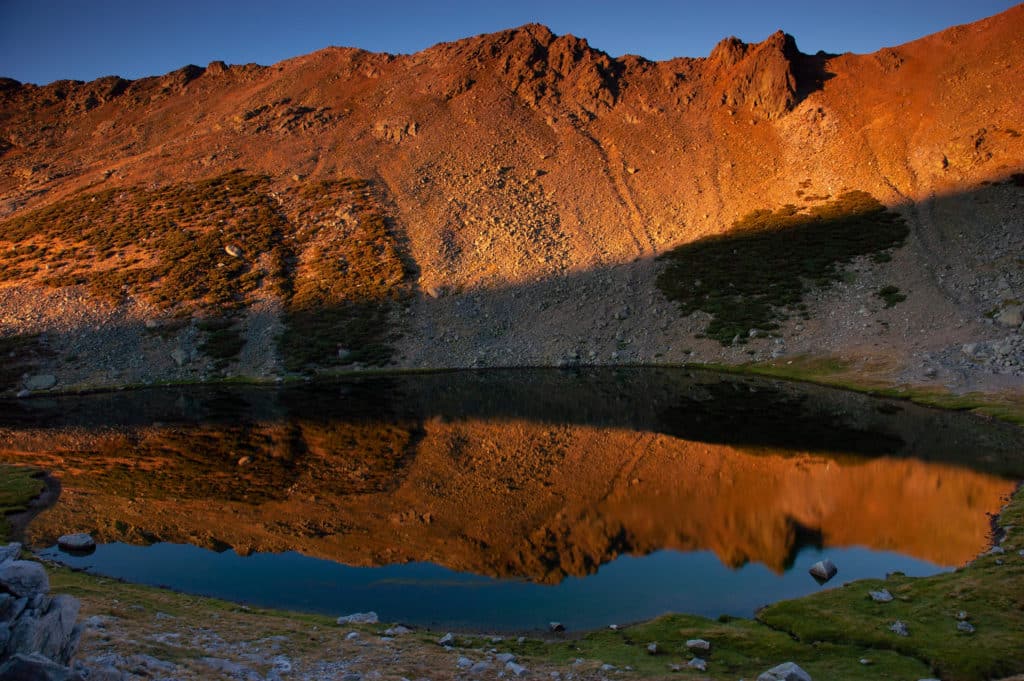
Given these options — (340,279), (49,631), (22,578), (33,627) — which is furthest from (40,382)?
(33,627)

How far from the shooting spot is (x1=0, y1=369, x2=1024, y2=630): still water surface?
21.6 meters

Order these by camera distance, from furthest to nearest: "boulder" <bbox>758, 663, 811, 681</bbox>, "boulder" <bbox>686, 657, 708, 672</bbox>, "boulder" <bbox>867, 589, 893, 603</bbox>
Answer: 1. "boulder" <bbox>867, 589, 893, 603</bbox>
2. "boulder" <bbox>686, 657, 708, 672</bbox>
3. "boulder" <bbox>758, 663, 811, 681</bbox>

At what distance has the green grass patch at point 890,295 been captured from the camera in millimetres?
66125

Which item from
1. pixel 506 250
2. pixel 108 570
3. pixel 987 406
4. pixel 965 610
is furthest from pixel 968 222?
pixel 108 570

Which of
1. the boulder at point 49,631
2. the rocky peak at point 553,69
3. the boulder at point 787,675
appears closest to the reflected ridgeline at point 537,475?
the boulder at point 787,675

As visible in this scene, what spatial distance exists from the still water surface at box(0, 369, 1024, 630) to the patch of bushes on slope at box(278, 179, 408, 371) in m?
21.4

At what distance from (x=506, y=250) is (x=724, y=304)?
29667 millimetres

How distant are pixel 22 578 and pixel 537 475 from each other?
2548 cm

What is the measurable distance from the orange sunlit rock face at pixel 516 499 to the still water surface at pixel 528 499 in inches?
5.2

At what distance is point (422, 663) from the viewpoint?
47.0 ft

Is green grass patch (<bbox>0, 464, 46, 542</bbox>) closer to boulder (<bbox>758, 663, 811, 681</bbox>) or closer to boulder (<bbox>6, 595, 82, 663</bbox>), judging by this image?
boulder (<bbox>6, 595, 82, 663</bbox>)

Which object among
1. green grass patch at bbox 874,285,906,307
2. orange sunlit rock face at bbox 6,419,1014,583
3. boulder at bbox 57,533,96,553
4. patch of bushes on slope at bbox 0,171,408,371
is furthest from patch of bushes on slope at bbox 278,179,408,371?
green grass patch at bbox 874,285,906,307

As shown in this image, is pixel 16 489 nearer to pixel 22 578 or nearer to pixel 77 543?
pixel 77 543

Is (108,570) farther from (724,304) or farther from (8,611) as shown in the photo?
(724,304)
